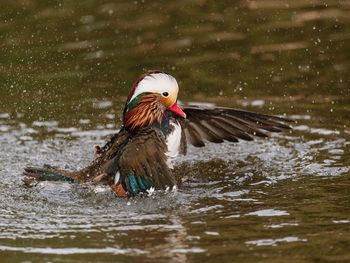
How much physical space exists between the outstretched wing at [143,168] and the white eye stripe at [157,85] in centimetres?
62

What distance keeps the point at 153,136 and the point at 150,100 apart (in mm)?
495

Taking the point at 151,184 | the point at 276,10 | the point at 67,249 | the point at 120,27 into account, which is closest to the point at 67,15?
the point at 120,27

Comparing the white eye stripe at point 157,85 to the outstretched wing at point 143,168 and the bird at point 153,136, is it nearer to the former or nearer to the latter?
the bird at point 153,136

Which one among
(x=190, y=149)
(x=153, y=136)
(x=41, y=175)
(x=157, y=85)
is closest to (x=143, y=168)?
(x=153, y=136)

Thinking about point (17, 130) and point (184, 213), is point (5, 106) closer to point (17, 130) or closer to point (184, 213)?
point (17, 130)

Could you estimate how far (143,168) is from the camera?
9.48 meters

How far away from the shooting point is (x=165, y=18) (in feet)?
55.0

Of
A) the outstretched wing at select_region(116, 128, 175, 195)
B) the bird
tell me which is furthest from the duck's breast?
the outstretched wing at select_region(116, 128, 175, 195)

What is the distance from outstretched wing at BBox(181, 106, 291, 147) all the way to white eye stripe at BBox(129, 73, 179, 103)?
1020mm

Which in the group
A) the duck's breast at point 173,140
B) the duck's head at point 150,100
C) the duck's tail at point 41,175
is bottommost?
the duck's tail at point 41,175

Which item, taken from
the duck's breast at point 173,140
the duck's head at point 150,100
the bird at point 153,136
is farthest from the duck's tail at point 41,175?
the duck's breast at point 173,140

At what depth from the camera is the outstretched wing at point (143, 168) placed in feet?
31.1

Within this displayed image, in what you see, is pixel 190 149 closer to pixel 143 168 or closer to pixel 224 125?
pixel 224 125

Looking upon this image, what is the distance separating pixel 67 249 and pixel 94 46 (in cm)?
762
